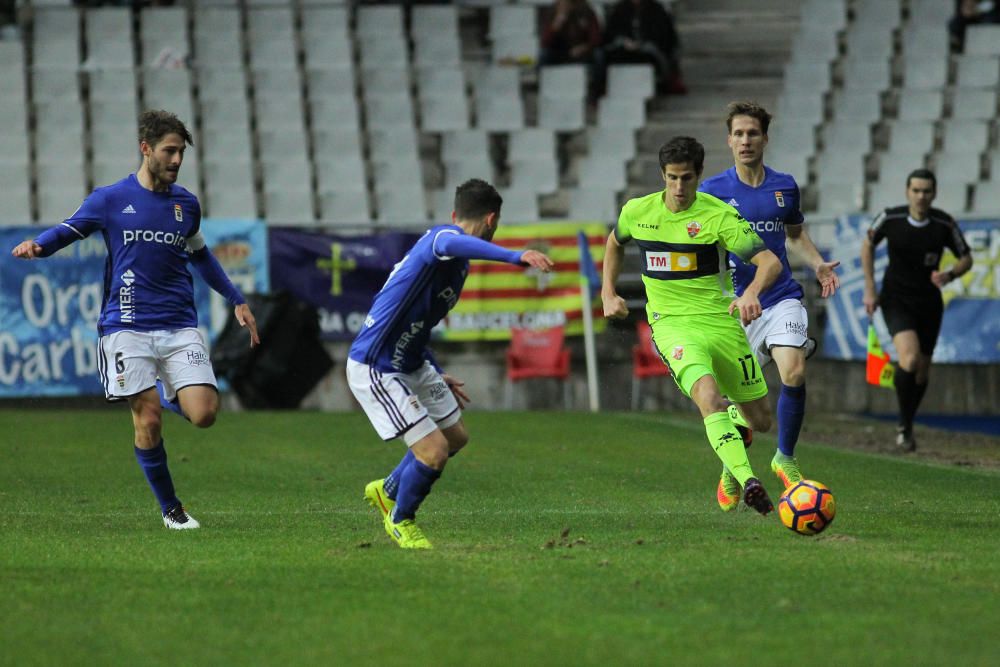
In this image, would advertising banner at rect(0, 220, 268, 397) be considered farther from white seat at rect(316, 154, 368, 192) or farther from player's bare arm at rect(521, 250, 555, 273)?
player's bare arm at rect(521, 250, 555, 273)

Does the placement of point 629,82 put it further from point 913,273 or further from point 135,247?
point 135,247

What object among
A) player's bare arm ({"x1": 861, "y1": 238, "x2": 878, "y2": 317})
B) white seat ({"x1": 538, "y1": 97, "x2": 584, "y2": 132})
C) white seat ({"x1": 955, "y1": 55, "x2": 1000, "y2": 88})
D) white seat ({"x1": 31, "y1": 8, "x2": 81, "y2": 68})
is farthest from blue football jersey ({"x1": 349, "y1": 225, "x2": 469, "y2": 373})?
white seat ({"x1": 955, "y1": 55, "x2": 1000, "y2": 88})

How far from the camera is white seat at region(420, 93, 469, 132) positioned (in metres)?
22.2

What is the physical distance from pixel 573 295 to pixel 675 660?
14071 millimetres

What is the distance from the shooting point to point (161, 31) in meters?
23.2

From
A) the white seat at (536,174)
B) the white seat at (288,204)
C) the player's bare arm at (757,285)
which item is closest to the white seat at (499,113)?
the white seat at (536,174)

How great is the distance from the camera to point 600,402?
19047mm

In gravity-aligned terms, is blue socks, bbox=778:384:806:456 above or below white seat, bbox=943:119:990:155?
below

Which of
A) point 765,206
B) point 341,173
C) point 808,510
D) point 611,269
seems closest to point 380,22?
point 341,173

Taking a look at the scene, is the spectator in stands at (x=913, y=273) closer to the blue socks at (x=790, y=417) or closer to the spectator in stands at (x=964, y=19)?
the blue socks at (x=790, y=417)

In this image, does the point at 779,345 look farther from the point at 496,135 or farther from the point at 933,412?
the point at 496,135

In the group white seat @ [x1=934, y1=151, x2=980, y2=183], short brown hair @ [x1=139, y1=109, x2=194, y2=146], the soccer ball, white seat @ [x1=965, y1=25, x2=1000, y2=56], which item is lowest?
the soccer ball

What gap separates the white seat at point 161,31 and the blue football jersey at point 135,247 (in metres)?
14.6

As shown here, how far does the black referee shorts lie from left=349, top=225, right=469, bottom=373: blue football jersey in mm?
7202
